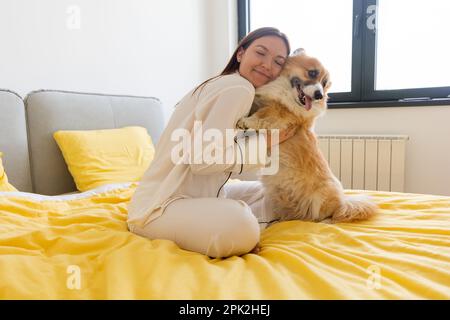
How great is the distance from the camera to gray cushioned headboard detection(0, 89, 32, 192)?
5.28ft

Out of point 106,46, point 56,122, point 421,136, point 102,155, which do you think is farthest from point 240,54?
point 421,136

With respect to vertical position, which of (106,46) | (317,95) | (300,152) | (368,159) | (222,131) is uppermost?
(106,46)

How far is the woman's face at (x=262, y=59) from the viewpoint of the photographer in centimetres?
122

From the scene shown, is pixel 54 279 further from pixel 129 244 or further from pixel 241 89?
pixel 241 89

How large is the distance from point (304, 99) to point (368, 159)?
4.85 ft

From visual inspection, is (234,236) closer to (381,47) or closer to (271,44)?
(271,44)

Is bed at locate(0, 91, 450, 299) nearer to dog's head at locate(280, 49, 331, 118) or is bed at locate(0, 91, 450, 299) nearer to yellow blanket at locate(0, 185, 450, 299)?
yellow blanket at locate(0, 185, 450, 299)

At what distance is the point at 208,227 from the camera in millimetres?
962

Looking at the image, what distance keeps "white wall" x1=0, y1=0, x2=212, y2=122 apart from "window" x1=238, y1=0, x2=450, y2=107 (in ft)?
3.26

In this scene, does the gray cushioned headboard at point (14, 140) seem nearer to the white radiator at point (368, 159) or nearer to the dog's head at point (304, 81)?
the dog's head at point (304, 81)

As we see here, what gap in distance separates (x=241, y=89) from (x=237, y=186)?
0.60 m

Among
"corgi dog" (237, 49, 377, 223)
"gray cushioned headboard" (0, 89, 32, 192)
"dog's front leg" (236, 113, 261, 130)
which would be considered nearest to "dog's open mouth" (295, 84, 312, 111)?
"corgi dog" (237, 49, 377, 223)
